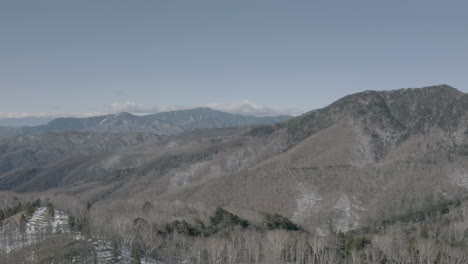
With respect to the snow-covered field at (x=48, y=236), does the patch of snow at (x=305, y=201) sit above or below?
below

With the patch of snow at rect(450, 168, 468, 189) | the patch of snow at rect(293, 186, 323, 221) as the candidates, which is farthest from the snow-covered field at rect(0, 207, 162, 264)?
the patch of snow at rect(450, 168, 468, 189)

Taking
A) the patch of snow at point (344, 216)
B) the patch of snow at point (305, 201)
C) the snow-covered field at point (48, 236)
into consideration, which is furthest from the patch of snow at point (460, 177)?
the snow-covered field at point (48, 236)

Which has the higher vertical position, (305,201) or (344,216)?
(305,201)

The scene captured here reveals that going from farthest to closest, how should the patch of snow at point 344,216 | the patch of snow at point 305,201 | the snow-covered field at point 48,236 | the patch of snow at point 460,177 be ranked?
1. the patch of snow at point 460,177
2. the patch of snow at point 305,201
3. the patch of snow at point 344,216
4. the snow-covered field at point 48,236

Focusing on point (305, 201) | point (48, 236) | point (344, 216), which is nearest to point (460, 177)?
point (344, 216)

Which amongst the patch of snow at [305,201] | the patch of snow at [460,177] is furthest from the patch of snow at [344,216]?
the patch of snow at [460,177]

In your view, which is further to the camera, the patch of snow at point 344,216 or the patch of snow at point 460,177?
the patch of snow at point 460,177

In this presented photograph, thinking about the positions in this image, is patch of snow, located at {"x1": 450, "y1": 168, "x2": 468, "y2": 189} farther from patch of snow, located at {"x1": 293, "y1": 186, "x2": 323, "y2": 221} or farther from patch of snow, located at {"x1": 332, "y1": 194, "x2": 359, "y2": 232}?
patch of snow, located at {"x1": 293, "y1": 186, "x2": 323, "y2": 221}

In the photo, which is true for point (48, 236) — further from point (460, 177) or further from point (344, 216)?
point (460, 177)

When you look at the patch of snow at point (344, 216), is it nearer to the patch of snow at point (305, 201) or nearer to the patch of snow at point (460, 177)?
the patch of snow at point (305, 201)

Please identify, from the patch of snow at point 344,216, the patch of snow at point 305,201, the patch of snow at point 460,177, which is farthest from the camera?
the patch of snow at point 460,177

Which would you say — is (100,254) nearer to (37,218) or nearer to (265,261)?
(265,261)
